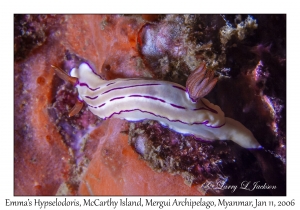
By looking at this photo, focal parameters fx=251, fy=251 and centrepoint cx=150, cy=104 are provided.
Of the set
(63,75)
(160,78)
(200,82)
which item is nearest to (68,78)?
(63,75)

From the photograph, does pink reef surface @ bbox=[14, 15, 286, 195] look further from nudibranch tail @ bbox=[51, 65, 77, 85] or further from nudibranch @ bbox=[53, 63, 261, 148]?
nudibranch tail @ bbox=[51, 65, 77, 85]

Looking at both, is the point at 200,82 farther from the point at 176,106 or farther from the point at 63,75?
the point at 63,75

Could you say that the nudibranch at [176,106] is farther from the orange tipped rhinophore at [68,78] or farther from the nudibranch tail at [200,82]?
the orange tipped rhinophore at [68,78]

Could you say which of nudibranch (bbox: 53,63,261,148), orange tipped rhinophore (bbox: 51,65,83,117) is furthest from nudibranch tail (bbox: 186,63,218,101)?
orange tipped rhinophore (bbox: 51,65,83,117)

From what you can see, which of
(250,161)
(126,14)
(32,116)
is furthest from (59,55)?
(250,161)

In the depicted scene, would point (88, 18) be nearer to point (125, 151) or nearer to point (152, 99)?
point (152, 99)

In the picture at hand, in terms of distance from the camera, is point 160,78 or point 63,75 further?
point 63,75
